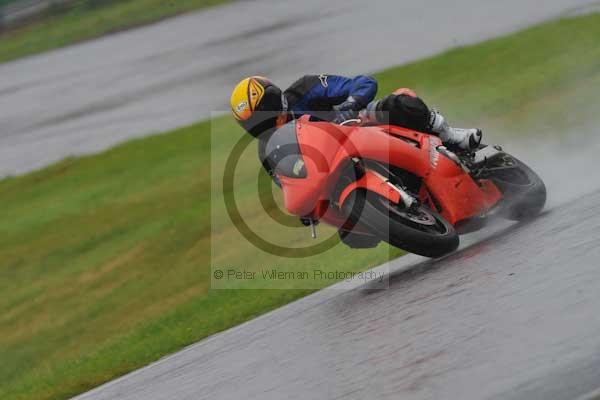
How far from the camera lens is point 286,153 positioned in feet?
22.6

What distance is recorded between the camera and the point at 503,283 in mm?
5449

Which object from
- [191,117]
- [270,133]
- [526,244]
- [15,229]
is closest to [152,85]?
[191,117]

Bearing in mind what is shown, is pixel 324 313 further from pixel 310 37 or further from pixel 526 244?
pixel 310 37

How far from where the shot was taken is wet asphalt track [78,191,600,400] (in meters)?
4.09

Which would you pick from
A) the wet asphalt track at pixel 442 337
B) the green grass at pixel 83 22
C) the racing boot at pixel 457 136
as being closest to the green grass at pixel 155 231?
the wet asphalt track at pixel 442 337

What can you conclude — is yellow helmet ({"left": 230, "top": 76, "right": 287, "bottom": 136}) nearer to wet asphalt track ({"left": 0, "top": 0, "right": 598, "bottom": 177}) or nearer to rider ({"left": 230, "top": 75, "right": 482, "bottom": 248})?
rider ({"left": 230, "top": 75, "right": 482, "bottom": 248})

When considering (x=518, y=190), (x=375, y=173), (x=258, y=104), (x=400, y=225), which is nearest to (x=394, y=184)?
(x=375, y=173)

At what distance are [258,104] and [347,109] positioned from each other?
2.61ft

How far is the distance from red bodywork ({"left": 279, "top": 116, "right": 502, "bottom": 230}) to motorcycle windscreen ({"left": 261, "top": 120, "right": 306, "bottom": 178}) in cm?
4

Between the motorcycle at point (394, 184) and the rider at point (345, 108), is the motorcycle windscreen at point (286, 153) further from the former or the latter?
the rider at point (345, 108)

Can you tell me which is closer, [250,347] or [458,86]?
[250,347]

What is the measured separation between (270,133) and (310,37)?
1435 cm

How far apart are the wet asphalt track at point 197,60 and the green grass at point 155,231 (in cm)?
133

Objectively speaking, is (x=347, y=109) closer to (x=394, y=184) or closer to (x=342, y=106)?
(x=342, y=106)
